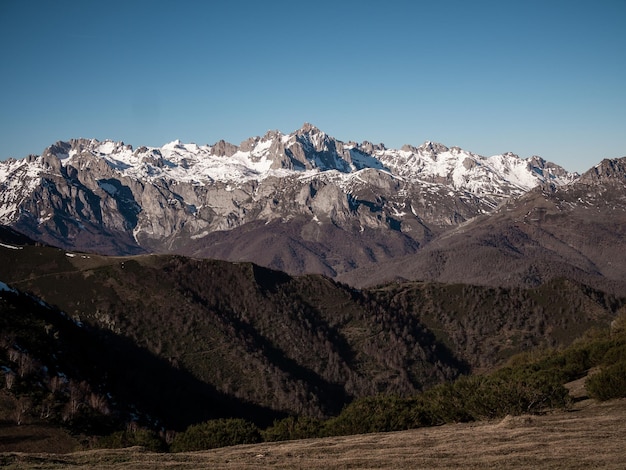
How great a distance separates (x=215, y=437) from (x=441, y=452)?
52.2m

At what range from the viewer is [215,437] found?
354 feet

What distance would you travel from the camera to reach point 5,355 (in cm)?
14688

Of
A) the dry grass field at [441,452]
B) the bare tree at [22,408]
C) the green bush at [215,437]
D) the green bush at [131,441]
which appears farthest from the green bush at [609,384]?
the bare tree at [22,408]

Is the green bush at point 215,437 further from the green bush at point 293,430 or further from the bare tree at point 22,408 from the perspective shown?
the bare tree at point 22,408

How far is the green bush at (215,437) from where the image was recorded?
10638cm

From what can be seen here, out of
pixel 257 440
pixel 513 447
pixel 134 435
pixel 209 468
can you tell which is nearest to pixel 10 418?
pixel 134 435

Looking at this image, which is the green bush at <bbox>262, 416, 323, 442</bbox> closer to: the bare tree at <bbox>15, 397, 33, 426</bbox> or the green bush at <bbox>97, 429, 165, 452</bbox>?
the green bush at <bbox>97, 429, 165, 452</bbox>

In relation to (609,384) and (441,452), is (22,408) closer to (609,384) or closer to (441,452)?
(441,452)

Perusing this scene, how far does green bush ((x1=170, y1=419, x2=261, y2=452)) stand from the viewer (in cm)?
10638

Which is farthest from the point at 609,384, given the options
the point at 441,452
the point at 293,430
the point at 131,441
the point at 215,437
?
the point at 131,441

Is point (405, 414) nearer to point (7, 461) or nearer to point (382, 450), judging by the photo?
point (382, 450)

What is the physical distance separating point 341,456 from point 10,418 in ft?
253

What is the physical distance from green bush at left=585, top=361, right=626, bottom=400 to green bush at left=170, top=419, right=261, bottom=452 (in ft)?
179

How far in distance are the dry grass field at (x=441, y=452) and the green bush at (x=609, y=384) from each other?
24.5 ft
